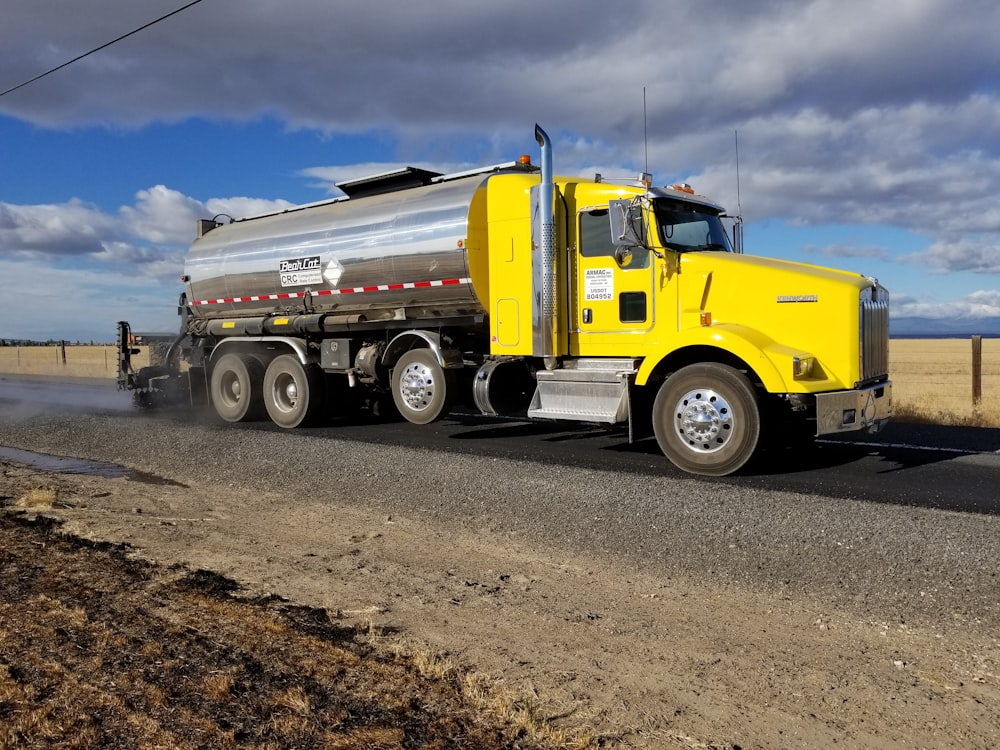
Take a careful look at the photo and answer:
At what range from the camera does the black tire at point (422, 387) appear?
10.9 meters

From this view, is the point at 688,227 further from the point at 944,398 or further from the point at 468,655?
the point at 944,398

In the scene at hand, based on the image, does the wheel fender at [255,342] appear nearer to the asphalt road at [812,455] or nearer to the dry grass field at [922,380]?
the asphalt road at [812,455]

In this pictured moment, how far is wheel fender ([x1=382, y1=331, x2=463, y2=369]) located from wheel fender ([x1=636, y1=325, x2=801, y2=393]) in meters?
3.28

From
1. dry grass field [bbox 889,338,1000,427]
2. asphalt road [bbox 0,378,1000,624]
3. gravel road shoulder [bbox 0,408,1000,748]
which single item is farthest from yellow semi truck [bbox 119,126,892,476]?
dry grass field [bbox 889,338,1000,427]

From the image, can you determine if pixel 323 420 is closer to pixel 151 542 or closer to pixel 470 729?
pixel 151 542

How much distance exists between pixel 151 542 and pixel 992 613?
18.1 ft

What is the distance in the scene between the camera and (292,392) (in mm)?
13062

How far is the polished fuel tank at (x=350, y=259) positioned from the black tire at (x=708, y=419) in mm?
3218

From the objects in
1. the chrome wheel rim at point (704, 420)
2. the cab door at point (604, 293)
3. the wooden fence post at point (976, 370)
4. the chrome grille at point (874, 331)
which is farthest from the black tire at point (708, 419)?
the wooden fence post at point (976, 370)

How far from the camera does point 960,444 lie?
9875mm

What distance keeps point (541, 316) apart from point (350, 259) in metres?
3.59

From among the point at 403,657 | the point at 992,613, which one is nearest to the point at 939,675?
the point at 992,613

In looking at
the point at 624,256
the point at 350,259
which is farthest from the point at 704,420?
the point at 350,259

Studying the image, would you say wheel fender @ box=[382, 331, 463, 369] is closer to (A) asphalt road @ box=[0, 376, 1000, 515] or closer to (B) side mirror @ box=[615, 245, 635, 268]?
(A) asphalt road @ box=[0, 376, 1000, 515]
